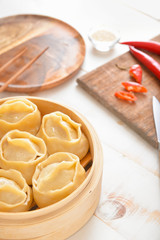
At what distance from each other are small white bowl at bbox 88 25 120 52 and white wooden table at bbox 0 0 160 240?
0.06 meters

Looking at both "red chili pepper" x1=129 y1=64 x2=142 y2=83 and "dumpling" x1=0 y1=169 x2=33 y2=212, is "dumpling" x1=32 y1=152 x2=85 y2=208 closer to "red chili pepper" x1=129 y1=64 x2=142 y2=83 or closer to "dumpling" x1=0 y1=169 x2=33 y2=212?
"dumpling" x1=0 y1=169 x2=33 y2=212

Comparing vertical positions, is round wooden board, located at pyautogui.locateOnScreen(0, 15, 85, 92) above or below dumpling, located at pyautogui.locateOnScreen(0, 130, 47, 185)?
below

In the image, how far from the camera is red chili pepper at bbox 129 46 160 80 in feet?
6.93

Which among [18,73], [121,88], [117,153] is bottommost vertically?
[117,153]

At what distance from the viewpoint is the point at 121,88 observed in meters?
2.03

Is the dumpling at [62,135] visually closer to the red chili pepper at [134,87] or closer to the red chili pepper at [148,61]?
the red chili pepper at [134,87]

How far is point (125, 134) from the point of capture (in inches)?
72.3

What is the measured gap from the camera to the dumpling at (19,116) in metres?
1.44

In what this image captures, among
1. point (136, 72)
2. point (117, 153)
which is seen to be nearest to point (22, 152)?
point (117, 153)

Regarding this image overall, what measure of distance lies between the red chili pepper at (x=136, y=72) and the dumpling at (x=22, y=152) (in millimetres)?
927

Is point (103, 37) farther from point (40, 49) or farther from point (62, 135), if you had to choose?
point (62, 135)

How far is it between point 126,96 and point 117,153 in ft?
1.26

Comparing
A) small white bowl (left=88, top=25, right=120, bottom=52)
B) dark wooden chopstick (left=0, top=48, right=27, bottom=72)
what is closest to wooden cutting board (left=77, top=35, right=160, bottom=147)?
small white bowl (left=88, top=25, right=120, bottom=52)

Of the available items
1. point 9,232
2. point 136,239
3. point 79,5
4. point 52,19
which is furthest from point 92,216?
point 79,5
